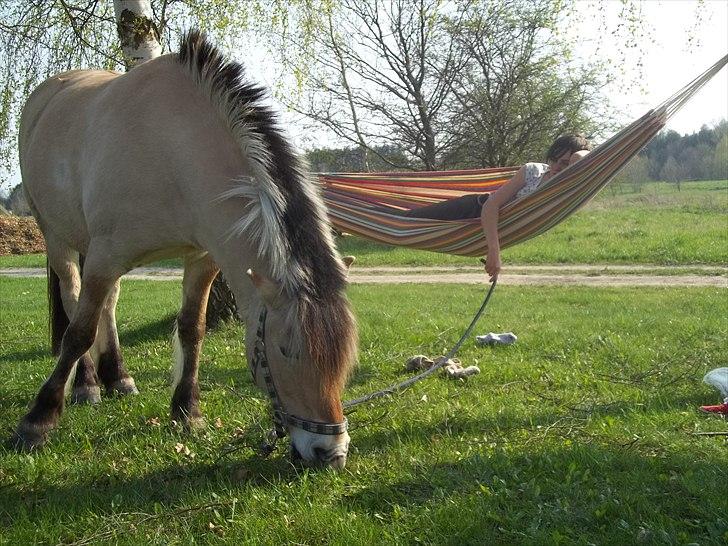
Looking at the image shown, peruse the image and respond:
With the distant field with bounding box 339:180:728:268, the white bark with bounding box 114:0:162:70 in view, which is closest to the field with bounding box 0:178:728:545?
the white bark with bounding box 114:0:162:70

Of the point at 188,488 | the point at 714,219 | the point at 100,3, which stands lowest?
the point at 188,488

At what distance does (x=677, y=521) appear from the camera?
99.5 inches

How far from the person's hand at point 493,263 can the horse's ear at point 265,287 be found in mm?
1866

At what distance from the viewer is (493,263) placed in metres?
4.57

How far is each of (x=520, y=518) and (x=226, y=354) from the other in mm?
3980

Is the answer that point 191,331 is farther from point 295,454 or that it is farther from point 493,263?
point 493,263

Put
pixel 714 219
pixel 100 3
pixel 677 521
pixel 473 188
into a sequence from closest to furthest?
pixel 677 521 < pixel 473 188 < pixel 100 3 < pixel 714 219

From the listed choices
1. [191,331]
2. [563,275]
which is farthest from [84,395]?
[563,275]

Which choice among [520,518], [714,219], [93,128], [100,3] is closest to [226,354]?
[93,128]

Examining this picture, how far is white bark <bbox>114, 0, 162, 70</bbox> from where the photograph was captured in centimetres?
621

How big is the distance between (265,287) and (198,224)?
28.1 inches

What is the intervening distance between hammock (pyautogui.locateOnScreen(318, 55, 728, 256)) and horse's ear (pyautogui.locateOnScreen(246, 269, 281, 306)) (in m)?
2.02

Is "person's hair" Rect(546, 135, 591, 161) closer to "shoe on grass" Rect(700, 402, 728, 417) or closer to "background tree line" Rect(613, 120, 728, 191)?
"shoe on grass" Rect(700, 402, 728, 417)

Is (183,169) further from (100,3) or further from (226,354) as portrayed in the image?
(100,3)
